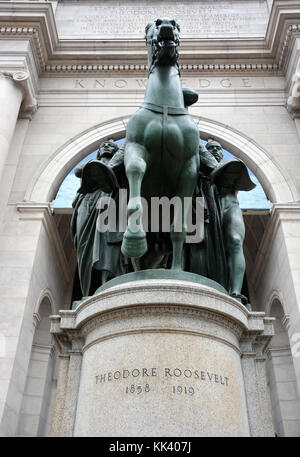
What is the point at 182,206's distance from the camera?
14.2 feet

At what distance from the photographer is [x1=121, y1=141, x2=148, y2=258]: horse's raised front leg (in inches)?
146

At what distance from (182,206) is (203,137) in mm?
9804

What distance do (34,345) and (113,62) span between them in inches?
389

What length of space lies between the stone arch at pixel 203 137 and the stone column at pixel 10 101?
132 centimetres

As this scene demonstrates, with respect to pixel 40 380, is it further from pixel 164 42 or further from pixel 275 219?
pixel 164 42

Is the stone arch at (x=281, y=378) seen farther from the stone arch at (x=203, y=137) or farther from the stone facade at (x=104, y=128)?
the stone arch at (x=203, y=137)

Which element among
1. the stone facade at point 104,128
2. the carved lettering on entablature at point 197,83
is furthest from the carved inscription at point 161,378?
the carved lettering on entablature at point 197,83

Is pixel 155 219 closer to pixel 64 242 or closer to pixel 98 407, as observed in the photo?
pixel 98 407

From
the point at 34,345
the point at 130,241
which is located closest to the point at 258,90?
the point at 34,345

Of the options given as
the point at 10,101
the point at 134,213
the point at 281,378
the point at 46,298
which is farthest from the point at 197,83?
the point at 134,213

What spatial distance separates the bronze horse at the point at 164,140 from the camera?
4.20 meters

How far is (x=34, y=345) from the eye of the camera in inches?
482

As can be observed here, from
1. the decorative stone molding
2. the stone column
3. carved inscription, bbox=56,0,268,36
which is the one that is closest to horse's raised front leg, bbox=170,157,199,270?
the stone column
